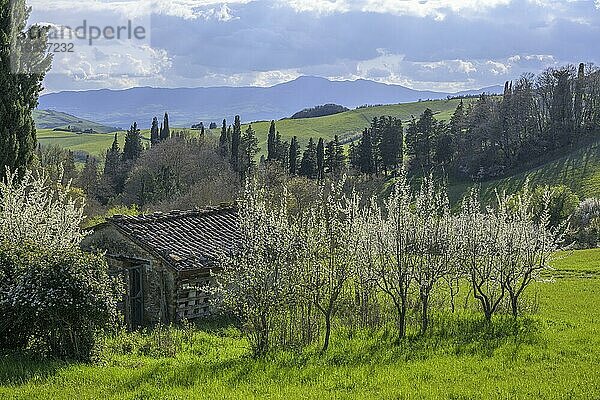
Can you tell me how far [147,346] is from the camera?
14312 mm

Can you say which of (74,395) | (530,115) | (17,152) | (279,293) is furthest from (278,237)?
(530,115)

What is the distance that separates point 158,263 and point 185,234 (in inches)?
101

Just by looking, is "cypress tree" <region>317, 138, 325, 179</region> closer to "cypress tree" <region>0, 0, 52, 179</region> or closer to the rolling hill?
the rolling hill

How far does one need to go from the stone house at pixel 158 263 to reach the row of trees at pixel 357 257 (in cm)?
369

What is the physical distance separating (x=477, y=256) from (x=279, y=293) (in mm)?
7019

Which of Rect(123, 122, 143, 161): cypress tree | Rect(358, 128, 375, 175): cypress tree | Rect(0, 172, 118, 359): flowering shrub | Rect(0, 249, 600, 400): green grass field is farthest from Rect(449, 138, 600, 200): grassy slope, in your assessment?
Rect(0, 172, 118, 359): flowering shrub

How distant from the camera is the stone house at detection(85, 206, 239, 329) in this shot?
62.2ft

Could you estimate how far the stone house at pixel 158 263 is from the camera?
62.2 ft

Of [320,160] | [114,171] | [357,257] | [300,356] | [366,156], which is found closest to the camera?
[300,356]

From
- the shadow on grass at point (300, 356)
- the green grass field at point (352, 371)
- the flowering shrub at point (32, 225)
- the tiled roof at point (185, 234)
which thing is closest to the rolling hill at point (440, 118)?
the tiled roof at point (185, 234)

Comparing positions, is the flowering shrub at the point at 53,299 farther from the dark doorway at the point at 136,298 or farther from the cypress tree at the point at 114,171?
the cypress tree at the point at 114,171

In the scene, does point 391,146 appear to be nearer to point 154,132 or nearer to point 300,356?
point 154,132

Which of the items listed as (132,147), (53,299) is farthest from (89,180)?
(53,299)

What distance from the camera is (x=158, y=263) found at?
63.3ft
